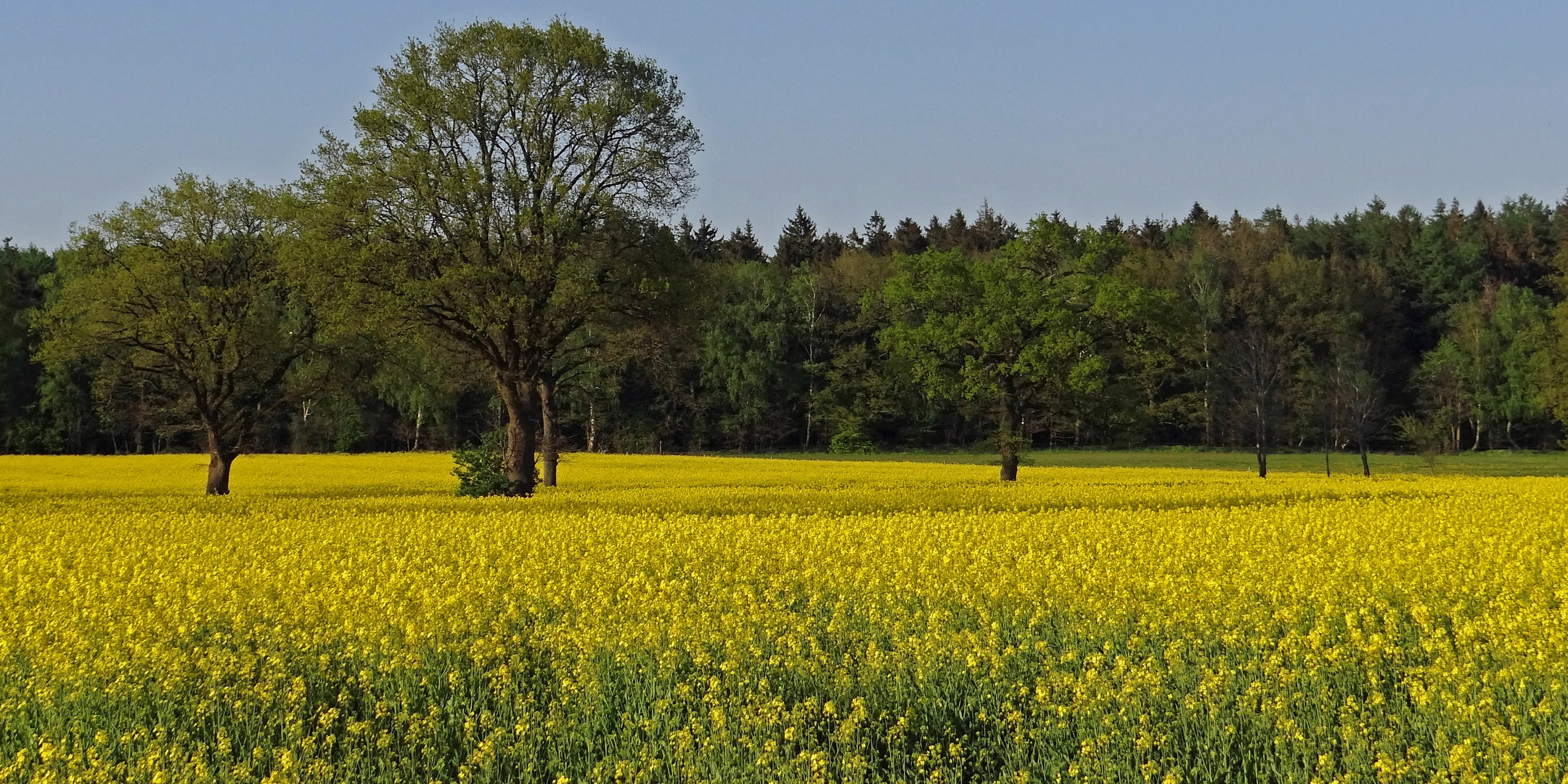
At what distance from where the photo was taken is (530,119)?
93.9 feet

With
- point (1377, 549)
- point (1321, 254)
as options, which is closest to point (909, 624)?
point (1377, 549)

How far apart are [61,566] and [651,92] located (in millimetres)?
18755

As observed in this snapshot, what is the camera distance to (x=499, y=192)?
28.3 metres

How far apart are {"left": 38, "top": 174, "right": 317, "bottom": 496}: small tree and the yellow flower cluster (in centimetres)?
1423

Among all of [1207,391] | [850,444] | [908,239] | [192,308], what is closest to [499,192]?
[192,308]

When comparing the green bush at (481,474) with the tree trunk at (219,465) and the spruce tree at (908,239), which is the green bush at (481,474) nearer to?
the tree trunk at (219,465)

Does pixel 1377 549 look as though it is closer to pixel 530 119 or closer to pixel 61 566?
pixel 61 566

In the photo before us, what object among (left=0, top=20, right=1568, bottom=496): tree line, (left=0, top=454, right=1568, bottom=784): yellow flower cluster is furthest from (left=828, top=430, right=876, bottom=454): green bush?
(left=0, top=454, right=1568, bottom=784): yellow flower cluster

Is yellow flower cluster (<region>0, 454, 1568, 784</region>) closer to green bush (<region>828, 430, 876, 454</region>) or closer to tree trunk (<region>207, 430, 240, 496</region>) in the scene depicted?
tree trunk (<region>207, 430, 240, 496</region>)

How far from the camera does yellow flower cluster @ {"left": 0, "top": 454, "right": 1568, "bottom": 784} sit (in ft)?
19.7

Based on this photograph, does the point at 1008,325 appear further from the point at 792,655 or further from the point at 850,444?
the point at 850,444

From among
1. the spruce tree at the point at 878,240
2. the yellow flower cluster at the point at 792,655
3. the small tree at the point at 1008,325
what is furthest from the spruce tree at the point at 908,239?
the yellow flower cluster at the point at 792,655

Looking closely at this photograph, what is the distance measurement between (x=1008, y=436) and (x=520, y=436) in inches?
645

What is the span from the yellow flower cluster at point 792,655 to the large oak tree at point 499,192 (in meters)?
10.9
